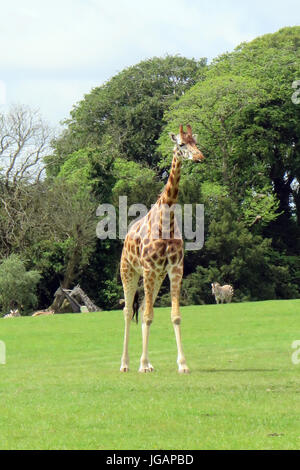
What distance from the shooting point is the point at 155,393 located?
13.1m

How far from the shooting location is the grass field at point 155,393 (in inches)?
388

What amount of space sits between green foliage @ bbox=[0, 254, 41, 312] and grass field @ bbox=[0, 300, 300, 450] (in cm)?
2362

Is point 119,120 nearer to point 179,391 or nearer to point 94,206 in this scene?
point 94,206

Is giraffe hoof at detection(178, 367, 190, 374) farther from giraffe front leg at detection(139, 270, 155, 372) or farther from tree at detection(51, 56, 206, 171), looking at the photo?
tree at detection(51, 56, 206, 171)

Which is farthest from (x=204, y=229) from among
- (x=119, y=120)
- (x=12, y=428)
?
(x=12, y=428)

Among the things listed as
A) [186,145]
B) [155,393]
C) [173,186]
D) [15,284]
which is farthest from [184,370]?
[15,284]

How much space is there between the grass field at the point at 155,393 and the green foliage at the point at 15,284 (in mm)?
23620

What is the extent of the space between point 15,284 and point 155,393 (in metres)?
36.8

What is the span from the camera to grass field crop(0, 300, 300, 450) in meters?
9.86

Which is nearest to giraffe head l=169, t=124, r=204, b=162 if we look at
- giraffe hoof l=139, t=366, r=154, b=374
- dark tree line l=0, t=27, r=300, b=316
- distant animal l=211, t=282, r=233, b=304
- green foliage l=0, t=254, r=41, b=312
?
giraffe hoof l=139, t=366, r=154, b=374

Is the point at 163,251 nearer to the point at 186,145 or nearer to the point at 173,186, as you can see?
the point at 173,186

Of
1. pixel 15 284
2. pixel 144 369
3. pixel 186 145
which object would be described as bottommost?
pixel 15 284

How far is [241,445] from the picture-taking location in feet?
30.8

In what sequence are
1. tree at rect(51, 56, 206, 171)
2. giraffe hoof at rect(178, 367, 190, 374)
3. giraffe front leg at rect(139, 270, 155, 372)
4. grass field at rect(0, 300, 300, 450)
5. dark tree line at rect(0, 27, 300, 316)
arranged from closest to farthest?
grass field at rect(0, 300, 300, 450), giraffe hoof at rect(178, 367, 190, 374), giraffe front leg at rect(139, 270, 155, 372), dark tree line at rect(0, 27, 300, 316), tree at rect(51, 56, 206, 171)
